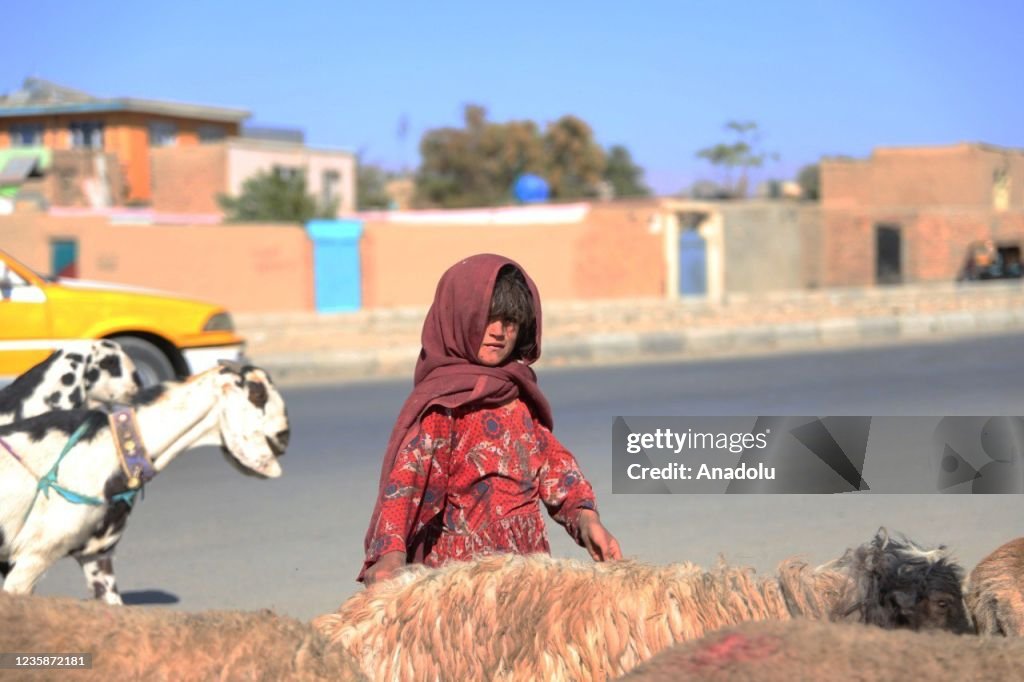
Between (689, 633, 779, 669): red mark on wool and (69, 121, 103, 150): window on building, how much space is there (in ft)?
177

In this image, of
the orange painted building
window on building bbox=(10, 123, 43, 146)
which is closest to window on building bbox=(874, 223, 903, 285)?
the orange painted building

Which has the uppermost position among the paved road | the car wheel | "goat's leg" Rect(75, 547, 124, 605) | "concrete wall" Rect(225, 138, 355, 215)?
"concrete wall" Rect(225, 138, 355, 215)

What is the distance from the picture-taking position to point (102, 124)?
51312 mm

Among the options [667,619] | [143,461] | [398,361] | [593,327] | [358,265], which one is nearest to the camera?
[667,619]

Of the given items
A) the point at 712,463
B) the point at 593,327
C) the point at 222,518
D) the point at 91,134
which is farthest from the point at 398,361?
the point at 91,134

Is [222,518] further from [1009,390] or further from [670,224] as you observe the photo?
[670,224]

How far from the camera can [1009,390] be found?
10.8 meters

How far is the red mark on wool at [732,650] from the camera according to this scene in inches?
52.4

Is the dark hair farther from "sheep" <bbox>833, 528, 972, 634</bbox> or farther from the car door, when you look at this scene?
the car door

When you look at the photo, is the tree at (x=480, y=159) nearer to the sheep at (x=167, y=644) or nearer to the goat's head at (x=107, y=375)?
the goat's head at (x=107, y=375)

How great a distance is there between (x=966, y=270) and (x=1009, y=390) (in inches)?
1051

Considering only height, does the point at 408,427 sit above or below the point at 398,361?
above

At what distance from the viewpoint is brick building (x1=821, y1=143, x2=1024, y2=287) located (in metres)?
37.0

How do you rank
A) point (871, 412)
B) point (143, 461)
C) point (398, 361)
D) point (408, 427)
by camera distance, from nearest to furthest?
point (408, 427) < point (143, 461) < point (871, 412) < point (398, 361)
